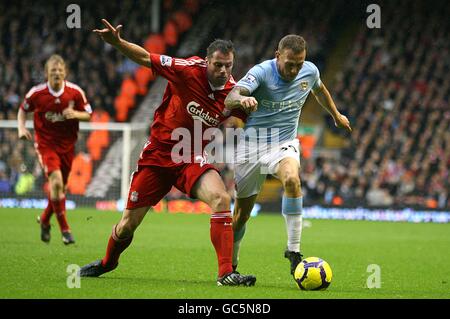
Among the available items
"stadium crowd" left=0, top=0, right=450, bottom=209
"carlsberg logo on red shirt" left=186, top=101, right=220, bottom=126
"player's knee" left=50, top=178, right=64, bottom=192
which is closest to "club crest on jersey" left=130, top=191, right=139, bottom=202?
"carlsberg logo on red shirt" left=186, top=101, right=220, bottom=126

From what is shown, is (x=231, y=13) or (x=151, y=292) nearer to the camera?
(x=151, y=292)

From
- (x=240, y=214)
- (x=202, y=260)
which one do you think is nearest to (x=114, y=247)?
(x=240, y=214)

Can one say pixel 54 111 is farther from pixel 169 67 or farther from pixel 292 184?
pixel 292 184

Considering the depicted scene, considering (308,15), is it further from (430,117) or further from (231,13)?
(430,117)

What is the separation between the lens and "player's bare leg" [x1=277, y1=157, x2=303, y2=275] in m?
7.89

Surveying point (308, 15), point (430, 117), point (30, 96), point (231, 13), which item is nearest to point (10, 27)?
point (231, 13)

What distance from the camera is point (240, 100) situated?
7.27m

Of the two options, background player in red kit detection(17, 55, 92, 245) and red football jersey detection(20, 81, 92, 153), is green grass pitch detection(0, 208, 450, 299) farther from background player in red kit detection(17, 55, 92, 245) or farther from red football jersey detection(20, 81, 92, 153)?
red football jersey detection(20, 81, 92, 153)

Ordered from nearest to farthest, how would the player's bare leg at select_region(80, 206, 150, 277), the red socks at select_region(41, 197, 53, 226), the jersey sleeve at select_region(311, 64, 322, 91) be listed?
the player's bare leg at select_region(80, 206, 150, 277), the jersey sleeve at select_region(311, 64, 322, 91), the red socks at select_region(41, 197, 53, 226)

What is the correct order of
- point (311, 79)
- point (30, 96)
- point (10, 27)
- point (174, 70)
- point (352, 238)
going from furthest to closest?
point (10, 27) → point (352, 238) → point (30, 96) → point (311, 79) → point (174, 70)

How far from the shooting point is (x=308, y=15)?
28688 mm

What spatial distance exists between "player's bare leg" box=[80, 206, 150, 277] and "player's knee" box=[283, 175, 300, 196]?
128cm

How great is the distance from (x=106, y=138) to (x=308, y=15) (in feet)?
30.6

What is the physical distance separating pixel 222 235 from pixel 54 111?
212 inches
